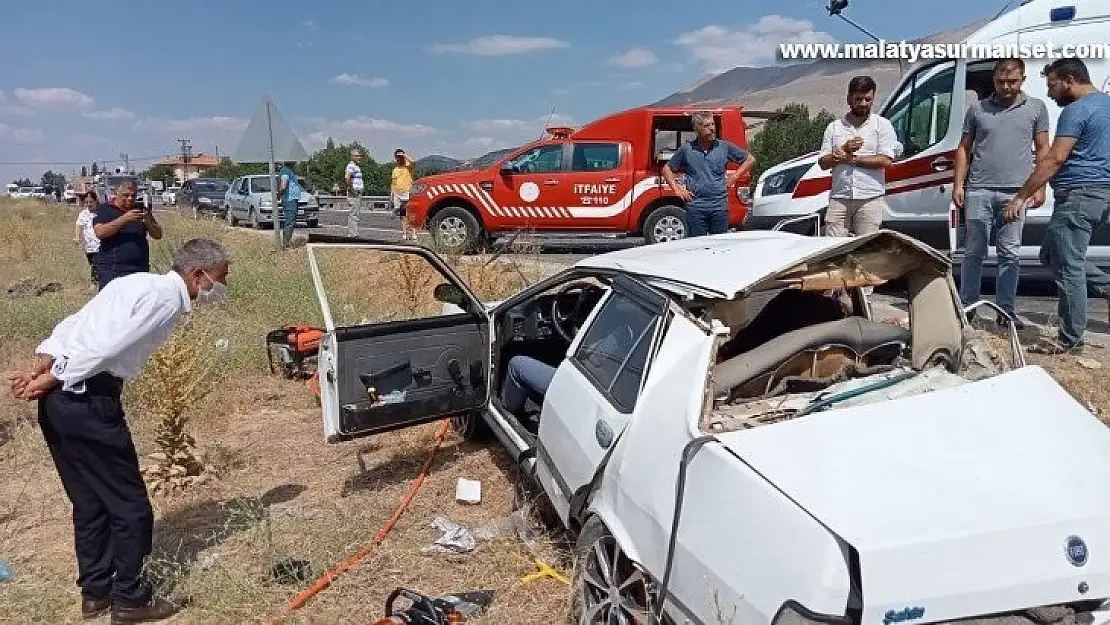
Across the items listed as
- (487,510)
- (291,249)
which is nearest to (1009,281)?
(487,510)

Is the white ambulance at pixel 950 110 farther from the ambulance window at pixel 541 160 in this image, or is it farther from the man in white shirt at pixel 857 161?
the ambulance window at pixel 541 160

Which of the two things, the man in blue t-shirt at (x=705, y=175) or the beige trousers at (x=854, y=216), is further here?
the man in blue t-shirt at (x=705, y=175)

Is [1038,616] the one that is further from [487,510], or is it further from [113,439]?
[113,439]

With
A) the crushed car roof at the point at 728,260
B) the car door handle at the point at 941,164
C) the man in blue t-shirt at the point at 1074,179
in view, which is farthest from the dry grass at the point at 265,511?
the car door handle at the point at 941,164

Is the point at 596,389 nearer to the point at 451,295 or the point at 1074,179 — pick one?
the point at 451,295

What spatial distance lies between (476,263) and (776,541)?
26.4 ft

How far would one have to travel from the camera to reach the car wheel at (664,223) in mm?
11562

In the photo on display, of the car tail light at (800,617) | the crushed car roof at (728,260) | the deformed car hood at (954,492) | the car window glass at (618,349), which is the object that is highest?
the crushed car roof at (728,260)

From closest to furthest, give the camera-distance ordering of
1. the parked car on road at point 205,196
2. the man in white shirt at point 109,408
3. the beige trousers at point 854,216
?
1. the man in white shirt at point 109,408
2. the beige trousers at point 854,216
3. the parked car on road at point 205,196

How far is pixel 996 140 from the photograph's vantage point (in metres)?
5.75

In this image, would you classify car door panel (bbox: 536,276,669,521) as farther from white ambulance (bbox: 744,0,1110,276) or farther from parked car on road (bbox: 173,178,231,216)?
parked car on road (bbox: 173,178,231,216)

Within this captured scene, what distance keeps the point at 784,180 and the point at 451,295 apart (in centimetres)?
538

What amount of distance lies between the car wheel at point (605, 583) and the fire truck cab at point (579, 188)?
861 centimetres

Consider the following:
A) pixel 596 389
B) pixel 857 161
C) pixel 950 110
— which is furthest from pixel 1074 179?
pixel 596 389
